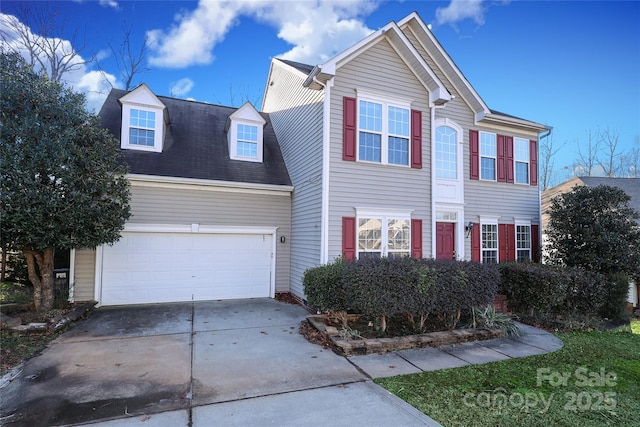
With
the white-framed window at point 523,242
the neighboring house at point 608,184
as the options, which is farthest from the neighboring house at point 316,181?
the neighboring house at point 608,184

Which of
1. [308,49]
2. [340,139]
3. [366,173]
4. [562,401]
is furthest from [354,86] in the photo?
[308,49]

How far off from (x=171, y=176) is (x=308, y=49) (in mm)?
12362

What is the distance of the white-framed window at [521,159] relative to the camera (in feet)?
39.7

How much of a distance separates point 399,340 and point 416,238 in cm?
407

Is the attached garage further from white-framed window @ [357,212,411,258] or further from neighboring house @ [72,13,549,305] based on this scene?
white-framed window @ [357,212,411,258]

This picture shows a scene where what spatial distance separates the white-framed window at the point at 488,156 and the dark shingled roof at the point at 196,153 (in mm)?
6803

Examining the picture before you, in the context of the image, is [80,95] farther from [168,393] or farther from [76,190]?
[168,393]

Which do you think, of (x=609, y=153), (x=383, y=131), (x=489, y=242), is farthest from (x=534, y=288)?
(x=609, y=153)

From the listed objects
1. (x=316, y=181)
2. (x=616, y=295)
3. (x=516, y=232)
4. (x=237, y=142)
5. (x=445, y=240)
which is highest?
(x=237, y=142)

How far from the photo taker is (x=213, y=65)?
16.6 m

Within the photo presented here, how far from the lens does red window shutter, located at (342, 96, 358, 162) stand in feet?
28.4

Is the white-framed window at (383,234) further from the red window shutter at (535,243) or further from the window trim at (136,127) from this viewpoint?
the window trim at (136,127)

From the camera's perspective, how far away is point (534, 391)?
169 inches

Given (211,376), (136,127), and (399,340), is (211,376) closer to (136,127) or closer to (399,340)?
(399,340)
